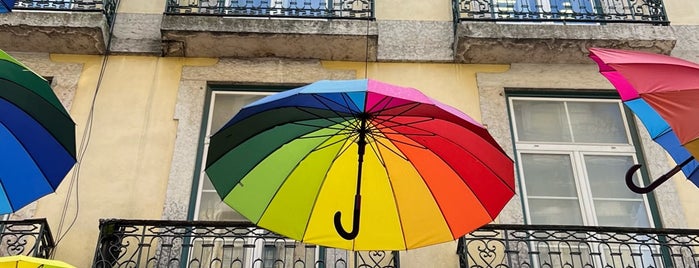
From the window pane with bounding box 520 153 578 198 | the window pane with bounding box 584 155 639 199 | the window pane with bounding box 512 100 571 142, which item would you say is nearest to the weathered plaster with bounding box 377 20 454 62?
the window pane with bounding box 512 100 571 142

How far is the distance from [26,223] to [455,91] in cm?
366

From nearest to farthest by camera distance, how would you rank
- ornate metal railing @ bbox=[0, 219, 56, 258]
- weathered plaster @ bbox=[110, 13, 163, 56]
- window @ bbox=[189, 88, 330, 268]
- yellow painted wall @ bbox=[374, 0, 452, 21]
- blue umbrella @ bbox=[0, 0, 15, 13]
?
blue umbrella @ bbox=[0, 0, 15, 13]
ornate metal railing @ bbox=[0, 219, 56, 258]
window @ bbox=[189, 88, 330, 268]
weathered plaster @ bbox=[110, 13, 163, 56]
yellow painted wall @ bbox=[374, 0, 452, 21]

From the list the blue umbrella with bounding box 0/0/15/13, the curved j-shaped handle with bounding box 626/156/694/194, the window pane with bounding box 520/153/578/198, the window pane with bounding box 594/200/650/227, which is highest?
the blue umbrella with bounding box 0/0/15/13

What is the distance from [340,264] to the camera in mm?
5977

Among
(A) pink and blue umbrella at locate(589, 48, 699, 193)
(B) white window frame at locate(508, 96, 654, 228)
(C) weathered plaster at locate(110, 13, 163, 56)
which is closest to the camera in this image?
(A) pink and blue umbrella at locate(589, 48, 699, 193)

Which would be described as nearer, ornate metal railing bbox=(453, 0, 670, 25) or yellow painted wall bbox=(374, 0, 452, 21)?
ornate metal railing bbox=(453, 0, 670, 25)

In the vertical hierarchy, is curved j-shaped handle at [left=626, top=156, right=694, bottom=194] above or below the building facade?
below

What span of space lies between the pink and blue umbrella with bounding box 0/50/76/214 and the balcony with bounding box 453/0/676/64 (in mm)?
3746

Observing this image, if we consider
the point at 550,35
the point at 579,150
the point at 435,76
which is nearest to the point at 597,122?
the point at 579,150

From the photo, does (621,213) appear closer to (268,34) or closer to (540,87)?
(540,87)

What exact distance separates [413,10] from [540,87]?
56.4 inches

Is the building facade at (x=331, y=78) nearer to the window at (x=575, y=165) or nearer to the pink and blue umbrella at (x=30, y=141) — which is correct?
the window at (x=575, y=165)

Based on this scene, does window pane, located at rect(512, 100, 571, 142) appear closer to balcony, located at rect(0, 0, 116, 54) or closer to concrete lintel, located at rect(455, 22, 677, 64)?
concrete lintel, located at rect(455, 22, 677, 64)

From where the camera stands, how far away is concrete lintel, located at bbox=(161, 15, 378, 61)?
6.91 metres
